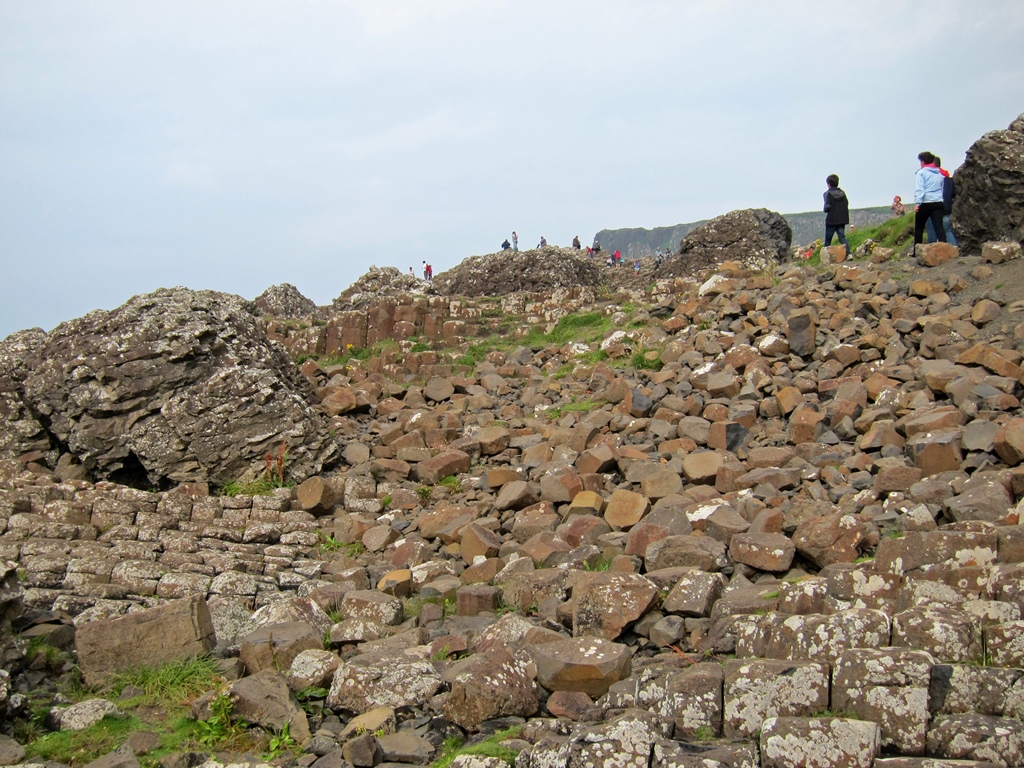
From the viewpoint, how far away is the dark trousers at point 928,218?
14375mm

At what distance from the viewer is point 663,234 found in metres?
62.4

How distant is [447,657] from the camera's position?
6.10m

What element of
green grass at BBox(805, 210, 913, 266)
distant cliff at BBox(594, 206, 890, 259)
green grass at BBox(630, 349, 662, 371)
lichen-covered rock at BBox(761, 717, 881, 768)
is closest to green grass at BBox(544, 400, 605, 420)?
green grass at BBox(630, 349, 662, 371)

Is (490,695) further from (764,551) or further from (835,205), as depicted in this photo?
(835,205)

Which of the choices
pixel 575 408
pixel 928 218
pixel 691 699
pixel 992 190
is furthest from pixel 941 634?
pixel 928 218

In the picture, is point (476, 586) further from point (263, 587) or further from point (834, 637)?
point (834, 637)

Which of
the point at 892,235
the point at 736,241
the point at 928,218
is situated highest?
the point at 736,241

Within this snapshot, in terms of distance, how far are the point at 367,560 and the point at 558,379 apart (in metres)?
5.85

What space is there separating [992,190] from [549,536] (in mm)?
9818

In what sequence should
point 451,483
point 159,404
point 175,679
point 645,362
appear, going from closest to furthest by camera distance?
point 175,679 → point 451,483 → point 159,404 → point 645,362

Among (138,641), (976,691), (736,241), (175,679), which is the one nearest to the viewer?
(976,691)

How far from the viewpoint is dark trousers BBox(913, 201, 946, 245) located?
1438 cm

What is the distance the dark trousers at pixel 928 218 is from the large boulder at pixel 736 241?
7409 millimetres

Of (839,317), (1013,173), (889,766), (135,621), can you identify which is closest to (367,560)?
(135,621)
